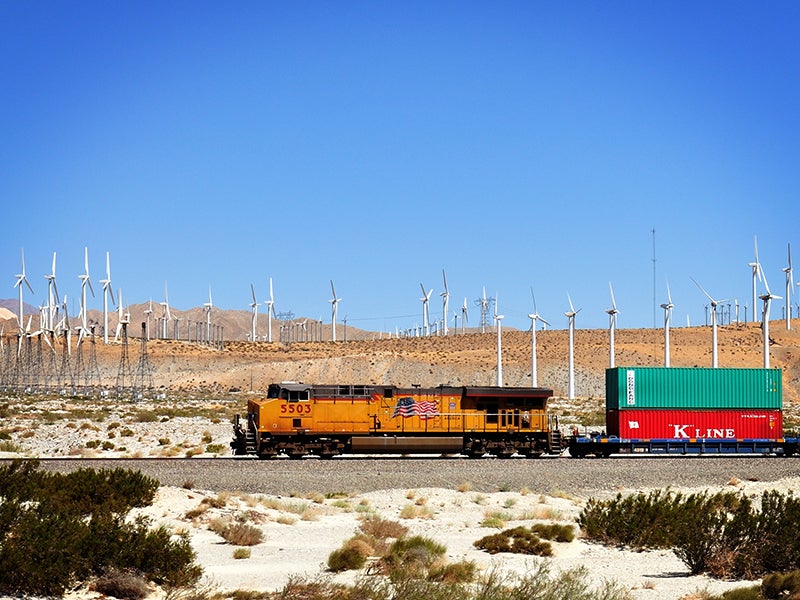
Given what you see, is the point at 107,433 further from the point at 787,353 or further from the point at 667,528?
the point at 787,353

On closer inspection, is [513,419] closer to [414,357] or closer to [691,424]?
[691,424]

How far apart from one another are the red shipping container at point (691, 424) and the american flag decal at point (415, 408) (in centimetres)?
810

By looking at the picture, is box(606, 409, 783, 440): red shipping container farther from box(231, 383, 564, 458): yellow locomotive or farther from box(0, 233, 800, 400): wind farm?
box(0, 233, 800, 400): wind farm

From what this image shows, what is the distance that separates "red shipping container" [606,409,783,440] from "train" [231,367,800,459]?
0.04m

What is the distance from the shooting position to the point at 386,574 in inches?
705

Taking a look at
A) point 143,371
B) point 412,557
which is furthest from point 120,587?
point 143,371

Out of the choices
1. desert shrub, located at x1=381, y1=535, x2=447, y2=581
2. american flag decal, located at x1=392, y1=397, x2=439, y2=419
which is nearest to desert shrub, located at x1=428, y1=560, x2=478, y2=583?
desert shrub, located at x1=381, y1=535, x2=447, y2=581

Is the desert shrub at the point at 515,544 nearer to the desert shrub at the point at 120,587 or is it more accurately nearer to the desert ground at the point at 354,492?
the desert ground at the point at 354,492

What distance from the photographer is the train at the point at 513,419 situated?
4084cm

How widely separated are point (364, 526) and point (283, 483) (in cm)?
923

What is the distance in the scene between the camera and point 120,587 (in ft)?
53.2

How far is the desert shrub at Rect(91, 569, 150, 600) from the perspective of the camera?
53.3ft

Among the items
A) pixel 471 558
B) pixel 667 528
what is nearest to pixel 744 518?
pixel 667 528

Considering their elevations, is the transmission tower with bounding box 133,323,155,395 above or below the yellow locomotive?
above
